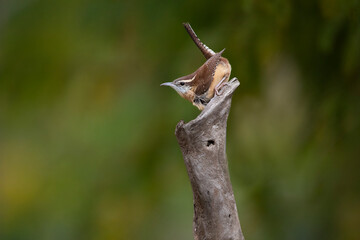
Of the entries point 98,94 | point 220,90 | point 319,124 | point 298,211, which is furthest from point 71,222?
point 220,90

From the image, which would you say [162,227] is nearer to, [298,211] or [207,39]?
[298,211]

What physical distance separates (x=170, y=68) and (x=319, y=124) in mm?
743

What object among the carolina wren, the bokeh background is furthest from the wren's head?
the bokeh background

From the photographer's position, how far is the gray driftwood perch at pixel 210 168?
5.85 ft

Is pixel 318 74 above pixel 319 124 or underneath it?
above

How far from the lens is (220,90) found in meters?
1.87

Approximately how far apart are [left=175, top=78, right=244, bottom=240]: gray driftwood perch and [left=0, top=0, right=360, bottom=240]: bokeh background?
38.0 inches

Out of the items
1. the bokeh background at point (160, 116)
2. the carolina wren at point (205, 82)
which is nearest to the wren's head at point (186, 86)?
the carolina wren at point (205, 82)

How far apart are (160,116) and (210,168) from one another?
1358 millimetres

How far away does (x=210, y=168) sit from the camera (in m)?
1.81

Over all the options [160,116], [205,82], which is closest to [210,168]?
[205,82]

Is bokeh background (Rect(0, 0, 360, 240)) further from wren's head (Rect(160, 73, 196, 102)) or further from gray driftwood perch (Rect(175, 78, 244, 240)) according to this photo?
gray driftwood perch (Rect(175, 78, 244, 240))

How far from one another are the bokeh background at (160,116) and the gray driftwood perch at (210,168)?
0.97 metres

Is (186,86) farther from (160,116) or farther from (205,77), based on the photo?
(160,116)
